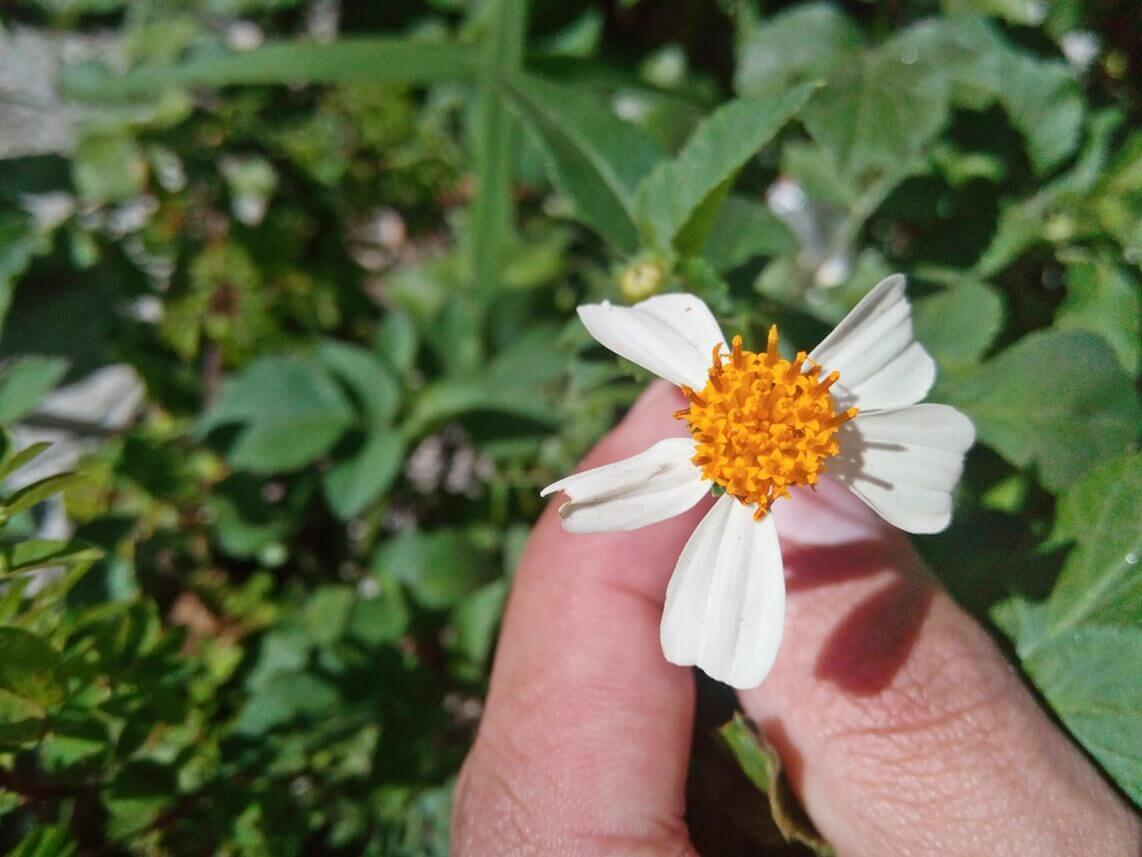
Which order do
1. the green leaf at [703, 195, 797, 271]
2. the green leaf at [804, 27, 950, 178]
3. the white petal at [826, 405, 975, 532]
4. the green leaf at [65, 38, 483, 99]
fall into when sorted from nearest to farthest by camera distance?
the white petal at [826, 405, 975, 532]
the green leaf at [804, 27, 950, 178]
the green leaf at [703, 195, 797, 271]
the green leaf at [65, 38, 483, 99]

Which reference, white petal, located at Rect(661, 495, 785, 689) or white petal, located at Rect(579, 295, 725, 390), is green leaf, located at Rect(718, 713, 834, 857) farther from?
white petal, located at Rect(579, 295, 725, 390)

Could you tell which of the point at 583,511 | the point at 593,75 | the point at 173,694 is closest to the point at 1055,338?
the point at 583,511

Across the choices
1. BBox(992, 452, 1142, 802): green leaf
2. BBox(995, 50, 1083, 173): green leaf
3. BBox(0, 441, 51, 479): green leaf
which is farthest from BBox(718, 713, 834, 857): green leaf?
BBox(995, 50, 1083, 173): green leaf

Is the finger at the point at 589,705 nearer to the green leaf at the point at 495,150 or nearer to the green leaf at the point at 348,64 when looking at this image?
the green leaf at the point at 495,150

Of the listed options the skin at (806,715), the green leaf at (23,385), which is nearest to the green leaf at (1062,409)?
the skin at (806,715)

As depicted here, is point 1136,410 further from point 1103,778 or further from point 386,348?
point 386,348

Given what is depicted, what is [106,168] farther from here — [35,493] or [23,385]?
[35,493]

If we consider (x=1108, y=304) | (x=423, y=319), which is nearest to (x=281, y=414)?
(x=423, y=319)
